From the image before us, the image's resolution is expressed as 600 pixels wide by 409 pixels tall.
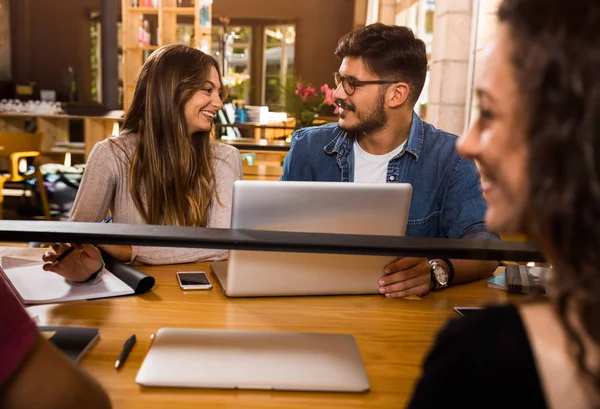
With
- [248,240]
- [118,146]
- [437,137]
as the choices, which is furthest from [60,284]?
[437,137]

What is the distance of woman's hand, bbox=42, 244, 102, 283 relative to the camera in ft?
4.47

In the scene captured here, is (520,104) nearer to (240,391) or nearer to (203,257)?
(240,391)

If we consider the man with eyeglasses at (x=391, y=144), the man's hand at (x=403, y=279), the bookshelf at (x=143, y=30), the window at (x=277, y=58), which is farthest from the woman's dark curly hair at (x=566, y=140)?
the window at (x=277, y=58)

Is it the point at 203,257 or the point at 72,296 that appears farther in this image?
the point at 203,257

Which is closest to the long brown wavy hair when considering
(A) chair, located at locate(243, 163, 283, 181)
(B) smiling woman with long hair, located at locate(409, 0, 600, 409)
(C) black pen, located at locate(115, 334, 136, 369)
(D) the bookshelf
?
(C) black pen, located at locate(115, 334, 136, 369)

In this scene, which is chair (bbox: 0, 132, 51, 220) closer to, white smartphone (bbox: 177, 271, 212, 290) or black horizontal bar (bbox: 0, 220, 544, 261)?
white smartphone (bbox: 177, 271, 212, 290)

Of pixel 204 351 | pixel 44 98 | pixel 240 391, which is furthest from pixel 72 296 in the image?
pixel 44 98

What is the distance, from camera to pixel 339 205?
4.13 ft

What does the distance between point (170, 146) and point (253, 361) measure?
1.16 meters

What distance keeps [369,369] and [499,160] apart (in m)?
0.59

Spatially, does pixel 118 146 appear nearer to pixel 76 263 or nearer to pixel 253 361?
pixel 76 263

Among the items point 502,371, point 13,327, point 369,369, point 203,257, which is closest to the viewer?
point 502,371

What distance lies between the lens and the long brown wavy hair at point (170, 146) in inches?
76.0

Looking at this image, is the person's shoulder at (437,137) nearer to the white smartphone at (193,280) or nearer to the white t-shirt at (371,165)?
the white t-shirt at (371,165)
